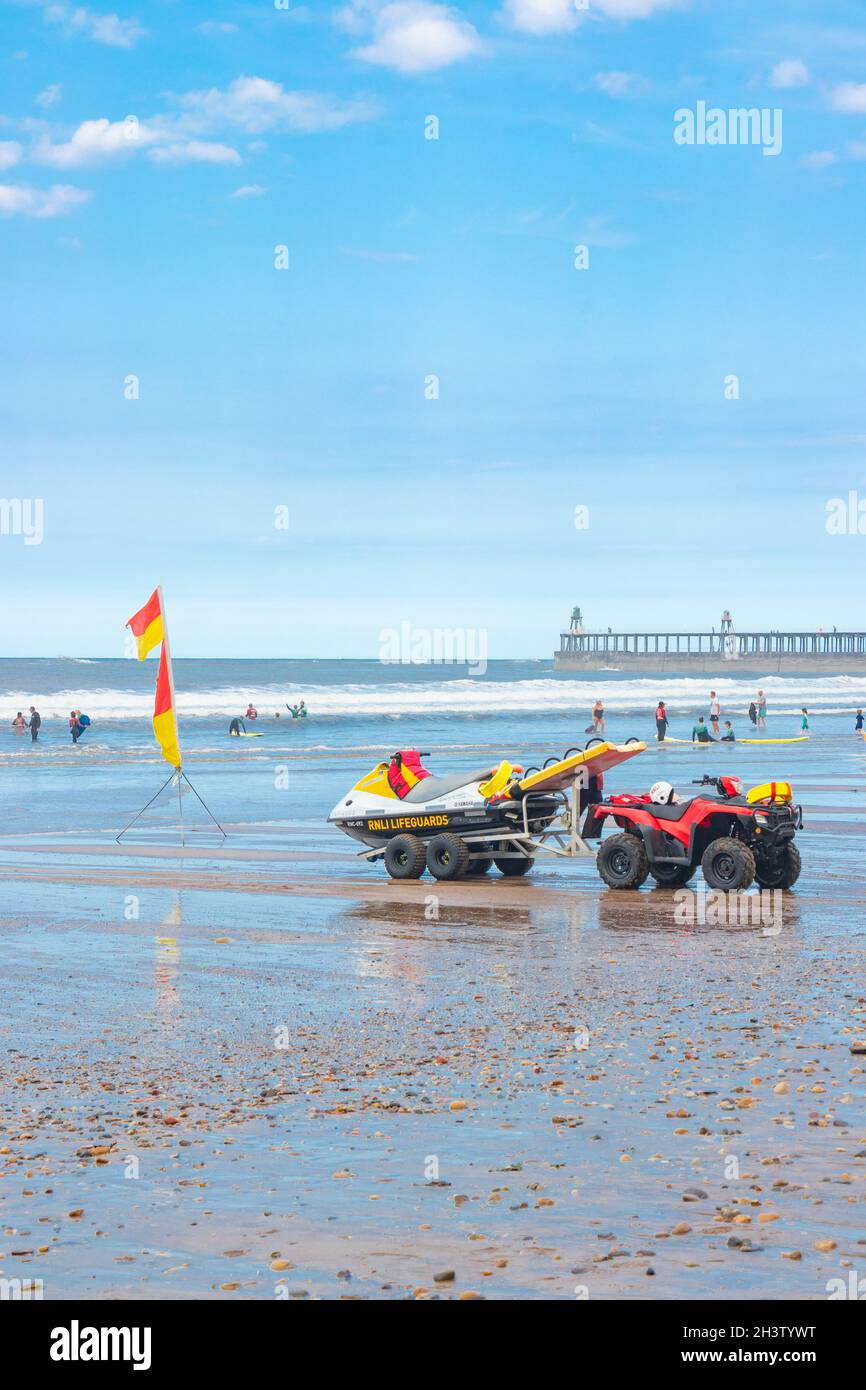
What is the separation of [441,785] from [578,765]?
1.90m

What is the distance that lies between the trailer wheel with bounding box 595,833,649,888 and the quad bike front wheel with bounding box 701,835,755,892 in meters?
0.83

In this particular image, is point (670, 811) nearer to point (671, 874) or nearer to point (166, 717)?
point (671, 874)

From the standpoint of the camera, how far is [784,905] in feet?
52.5

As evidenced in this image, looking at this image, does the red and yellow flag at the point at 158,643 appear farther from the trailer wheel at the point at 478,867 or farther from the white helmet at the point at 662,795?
the white helmet at the point at 662,795

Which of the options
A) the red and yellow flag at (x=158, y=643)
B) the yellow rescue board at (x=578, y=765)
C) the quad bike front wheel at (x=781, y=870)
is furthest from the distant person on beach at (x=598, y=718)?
the quad bike front wheel at (x=781, y=870)

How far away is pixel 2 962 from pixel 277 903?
4.18m

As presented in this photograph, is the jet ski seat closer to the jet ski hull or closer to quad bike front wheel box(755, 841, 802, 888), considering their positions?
the jet ski hull

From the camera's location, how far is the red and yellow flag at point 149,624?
842 inches

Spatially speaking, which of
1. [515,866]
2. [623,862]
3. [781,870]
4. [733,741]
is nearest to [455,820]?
[515,866]

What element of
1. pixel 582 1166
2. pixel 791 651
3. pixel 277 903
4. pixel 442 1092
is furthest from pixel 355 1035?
pixel 791 651

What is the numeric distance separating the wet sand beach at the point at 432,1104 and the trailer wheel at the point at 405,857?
10.6 feet
